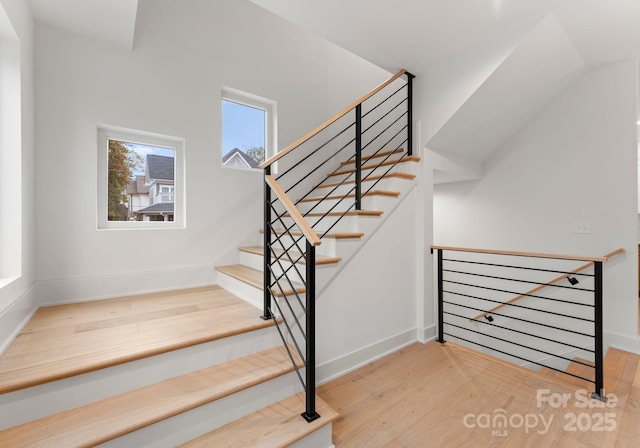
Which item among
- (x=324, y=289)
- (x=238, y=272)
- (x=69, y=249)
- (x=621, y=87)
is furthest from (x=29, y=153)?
(x=621, y=87)

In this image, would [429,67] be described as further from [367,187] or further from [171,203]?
[171,203]

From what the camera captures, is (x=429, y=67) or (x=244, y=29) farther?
(x=244, y=29)

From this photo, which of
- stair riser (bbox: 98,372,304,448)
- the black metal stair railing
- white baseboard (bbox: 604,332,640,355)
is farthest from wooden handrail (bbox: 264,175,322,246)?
white baseboard (bbox: 604,332,640,355)

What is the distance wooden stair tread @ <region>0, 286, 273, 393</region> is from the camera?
4.34 feet

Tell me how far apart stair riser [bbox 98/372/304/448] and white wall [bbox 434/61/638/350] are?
10.0 feet

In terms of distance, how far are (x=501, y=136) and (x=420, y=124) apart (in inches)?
47.2

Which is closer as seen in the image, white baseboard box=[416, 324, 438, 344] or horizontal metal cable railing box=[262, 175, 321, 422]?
horizontal metal cable railing box=[262, 175, 321, 422]

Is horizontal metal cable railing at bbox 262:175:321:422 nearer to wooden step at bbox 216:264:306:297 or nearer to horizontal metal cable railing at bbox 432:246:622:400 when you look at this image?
wooden step at bbox 216:264:306:297

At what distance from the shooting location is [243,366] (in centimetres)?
166

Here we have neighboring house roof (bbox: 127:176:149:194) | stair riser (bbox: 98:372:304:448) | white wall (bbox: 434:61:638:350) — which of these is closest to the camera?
stair riser (bbox: 98:372:304:448)

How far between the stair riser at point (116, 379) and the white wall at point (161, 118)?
3.94ft

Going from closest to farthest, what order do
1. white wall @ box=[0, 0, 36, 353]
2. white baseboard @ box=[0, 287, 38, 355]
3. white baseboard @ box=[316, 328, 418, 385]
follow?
white baseboard @ box=[0, 287, 38, 355]
white wall @ box=[0, 0, 36, 353]
white baseboard @ box=[316, 328, 418, 385]

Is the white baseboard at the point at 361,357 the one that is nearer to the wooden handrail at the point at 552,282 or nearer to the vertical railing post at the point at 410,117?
the wooden handrail at the point at 552,282

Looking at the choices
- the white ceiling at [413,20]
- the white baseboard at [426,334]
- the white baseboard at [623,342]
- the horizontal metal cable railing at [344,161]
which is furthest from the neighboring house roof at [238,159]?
the white baseboard at [623,342]
